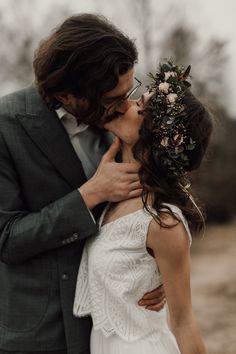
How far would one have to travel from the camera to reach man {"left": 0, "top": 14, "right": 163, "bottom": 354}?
268 centimetres

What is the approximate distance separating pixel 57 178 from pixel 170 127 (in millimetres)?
509

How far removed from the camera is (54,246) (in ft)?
8.90

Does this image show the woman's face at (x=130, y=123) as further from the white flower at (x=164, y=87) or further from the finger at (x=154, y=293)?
the finger at (x=154, y=293)

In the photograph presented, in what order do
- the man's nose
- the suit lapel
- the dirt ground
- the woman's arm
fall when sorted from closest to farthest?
the woman's arm, the man's nose, the suit lapel, the dirt ground

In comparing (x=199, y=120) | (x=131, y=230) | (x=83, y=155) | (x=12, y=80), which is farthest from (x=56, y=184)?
(x=12, y=80)

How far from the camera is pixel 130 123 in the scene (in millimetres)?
2650

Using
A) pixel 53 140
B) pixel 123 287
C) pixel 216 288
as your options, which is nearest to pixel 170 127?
pixel 53 140

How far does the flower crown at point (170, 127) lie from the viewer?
2596 millimetres

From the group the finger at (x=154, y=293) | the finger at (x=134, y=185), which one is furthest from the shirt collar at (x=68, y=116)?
the finger at (x=154, y=293)

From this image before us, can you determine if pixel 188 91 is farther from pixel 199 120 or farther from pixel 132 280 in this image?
pixel 132 280

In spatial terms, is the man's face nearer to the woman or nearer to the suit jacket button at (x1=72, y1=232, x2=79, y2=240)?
the woman

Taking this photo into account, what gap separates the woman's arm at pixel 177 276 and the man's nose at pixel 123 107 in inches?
16.7

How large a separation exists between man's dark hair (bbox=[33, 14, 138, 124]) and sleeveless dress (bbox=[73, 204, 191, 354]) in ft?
1.48


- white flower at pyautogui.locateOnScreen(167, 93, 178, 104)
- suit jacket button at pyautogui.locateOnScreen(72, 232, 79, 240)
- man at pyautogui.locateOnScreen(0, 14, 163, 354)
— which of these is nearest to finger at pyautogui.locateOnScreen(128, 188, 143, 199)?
man at pyautogui.locateOnScreen(0, 14, 163, 354)
